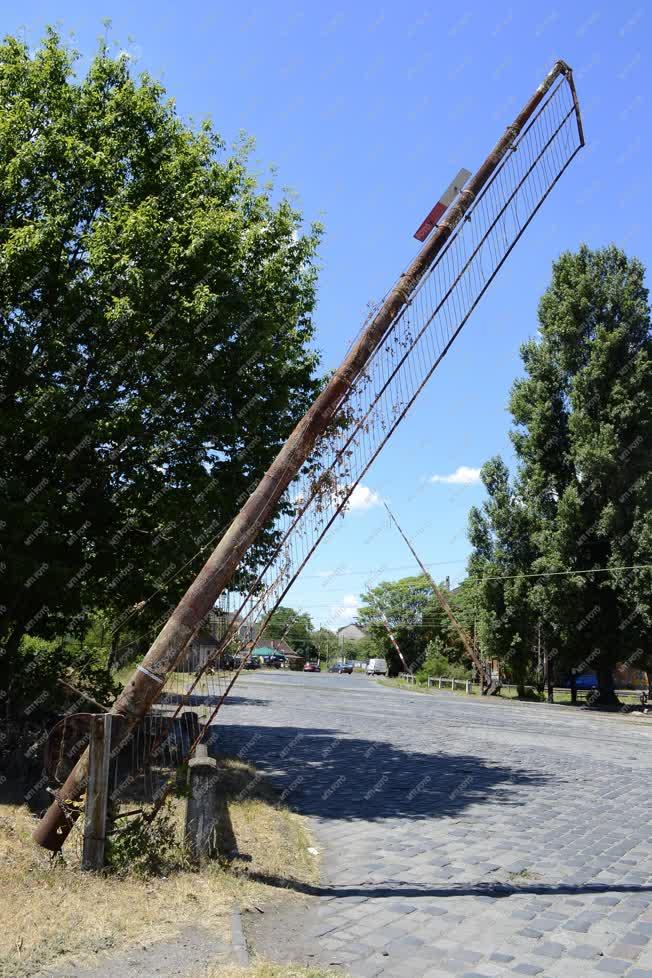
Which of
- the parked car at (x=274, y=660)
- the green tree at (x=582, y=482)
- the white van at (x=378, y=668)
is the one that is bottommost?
the parked car at (x=274, y=660)

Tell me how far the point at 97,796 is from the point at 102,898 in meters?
0.83

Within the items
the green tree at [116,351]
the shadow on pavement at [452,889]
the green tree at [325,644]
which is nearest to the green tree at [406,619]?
the green tree at [325,644]

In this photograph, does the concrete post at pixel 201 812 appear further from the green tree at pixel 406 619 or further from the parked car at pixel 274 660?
the parked car at pixel 274 660

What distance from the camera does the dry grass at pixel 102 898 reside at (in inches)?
209

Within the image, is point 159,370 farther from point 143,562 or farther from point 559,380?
point 559,380

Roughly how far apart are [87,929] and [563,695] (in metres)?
48.3

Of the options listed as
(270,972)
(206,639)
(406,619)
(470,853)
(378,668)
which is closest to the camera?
(270,972)

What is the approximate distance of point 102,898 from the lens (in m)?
6.11

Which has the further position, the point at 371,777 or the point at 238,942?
the point at 371,777

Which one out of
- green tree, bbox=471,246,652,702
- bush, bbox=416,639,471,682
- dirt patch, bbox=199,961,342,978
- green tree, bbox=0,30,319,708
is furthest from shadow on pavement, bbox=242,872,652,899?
bush, bbox=416,639,471,682

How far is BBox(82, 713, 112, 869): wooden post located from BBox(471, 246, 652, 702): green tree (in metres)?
34.1

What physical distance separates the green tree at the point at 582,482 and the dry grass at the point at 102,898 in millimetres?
33045

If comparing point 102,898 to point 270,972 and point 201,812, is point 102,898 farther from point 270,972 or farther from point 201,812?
point 270,972

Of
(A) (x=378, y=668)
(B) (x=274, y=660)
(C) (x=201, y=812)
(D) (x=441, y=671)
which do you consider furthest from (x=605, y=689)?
(B) (x=274, y=660)
